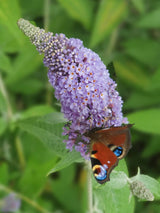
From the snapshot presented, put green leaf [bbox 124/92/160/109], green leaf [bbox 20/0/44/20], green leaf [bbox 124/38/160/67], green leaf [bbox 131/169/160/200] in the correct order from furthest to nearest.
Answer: green leaf [bbox 20/0/44/20], green leaf [bbox 124/38/160/67], green leaf [bbox 124/92/160/109], green leaf [bbox 131/169/160/200]

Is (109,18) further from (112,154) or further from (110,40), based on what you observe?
(112,154)

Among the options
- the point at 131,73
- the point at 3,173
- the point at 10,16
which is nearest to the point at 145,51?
the point at 131,73

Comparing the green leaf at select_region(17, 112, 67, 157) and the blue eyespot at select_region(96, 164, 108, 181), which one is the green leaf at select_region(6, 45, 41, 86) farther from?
the blue eyespot at select_region(96, 164, 108, 181)

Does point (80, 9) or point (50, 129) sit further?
point (80, 9)

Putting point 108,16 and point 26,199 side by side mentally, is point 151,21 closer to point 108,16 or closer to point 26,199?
point 108,16

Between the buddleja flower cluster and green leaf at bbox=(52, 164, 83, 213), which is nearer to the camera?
the buddleja flower cluster

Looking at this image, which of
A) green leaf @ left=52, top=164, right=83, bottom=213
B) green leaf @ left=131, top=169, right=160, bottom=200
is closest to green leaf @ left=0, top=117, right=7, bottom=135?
green leaf @ left=52, top=164, right=83, bottom=213
